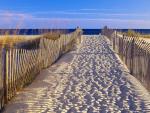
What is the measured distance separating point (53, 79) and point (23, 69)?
2202 millimetres

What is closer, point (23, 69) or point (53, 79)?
point (23, 69)

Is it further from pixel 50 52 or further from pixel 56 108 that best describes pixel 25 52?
pixel 50 52

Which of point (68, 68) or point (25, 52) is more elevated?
point (25, 52)

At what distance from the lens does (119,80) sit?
11.7 metres

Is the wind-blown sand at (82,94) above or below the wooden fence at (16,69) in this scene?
below

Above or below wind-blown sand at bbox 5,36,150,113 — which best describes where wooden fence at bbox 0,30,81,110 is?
above

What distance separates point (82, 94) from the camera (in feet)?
31.0

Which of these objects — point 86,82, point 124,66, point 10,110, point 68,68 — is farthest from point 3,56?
point 124,66

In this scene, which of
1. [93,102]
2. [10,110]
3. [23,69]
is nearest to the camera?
[10,110]

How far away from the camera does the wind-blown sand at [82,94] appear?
7986 millimetres

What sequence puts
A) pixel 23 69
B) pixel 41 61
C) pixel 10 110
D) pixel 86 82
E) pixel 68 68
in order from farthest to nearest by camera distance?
pixel 68 68
pixel 41 61
pixel 86 82
pixel 23 69
pixel 10 110

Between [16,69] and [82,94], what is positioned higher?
[16,69]

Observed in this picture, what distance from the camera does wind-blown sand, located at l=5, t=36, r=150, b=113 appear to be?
799cm

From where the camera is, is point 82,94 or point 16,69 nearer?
point 16,69
